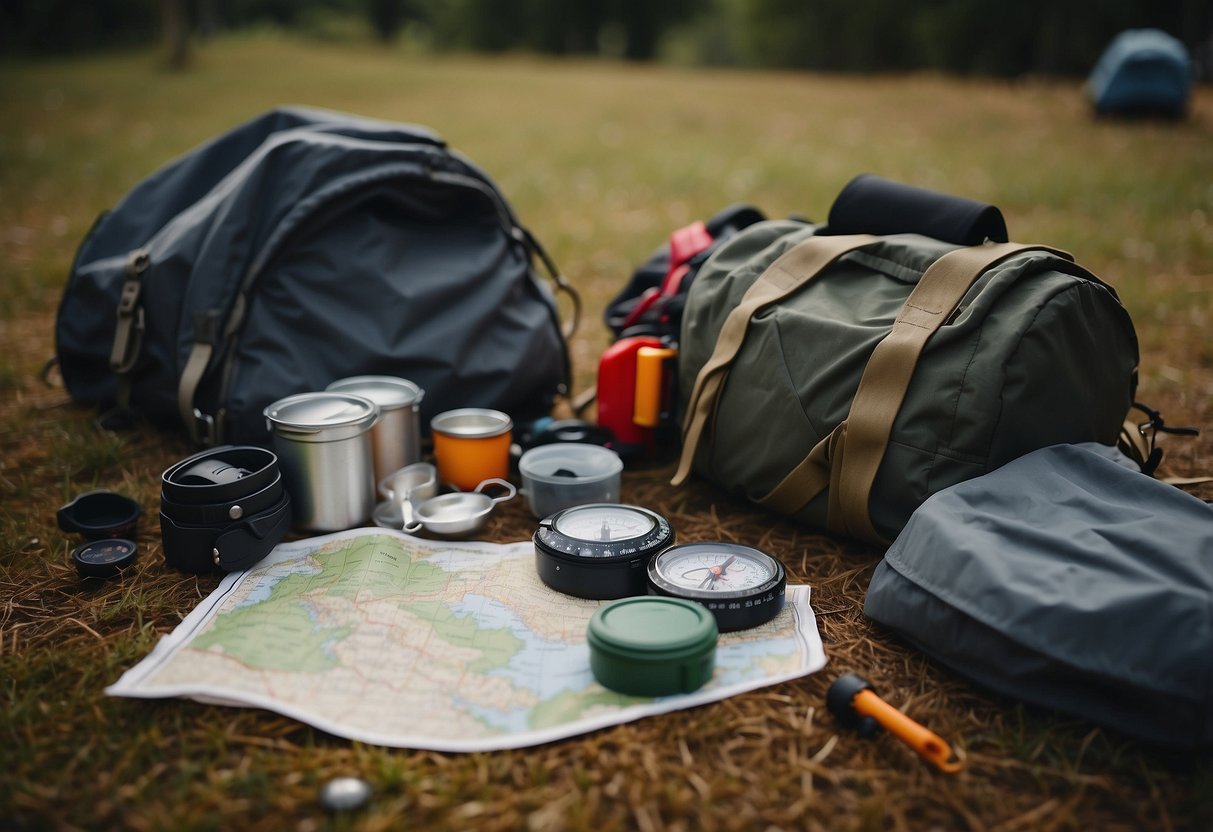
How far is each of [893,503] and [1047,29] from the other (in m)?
28.7

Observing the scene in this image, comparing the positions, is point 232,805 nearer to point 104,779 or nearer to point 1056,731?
point 104,779

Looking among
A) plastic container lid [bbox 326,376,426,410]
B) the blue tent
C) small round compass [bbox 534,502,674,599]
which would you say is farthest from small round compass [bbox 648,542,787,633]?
the blue tent

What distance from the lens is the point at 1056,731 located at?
204 centimetres

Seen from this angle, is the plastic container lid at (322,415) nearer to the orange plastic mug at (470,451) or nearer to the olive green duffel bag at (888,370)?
the orange plastic mug at (470,451)

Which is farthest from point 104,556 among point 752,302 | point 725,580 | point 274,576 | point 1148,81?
point 1148,81

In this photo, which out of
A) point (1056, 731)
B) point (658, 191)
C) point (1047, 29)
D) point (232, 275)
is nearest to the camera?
point (1056, 731)

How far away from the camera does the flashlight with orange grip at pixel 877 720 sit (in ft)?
6.31

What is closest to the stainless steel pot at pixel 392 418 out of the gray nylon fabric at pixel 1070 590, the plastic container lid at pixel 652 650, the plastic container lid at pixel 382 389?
the plastic container lid at pixel 382 389

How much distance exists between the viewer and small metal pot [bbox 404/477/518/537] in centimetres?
290

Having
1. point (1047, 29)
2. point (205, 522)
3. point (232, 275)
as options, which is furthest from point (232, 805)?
point (1047, 29)

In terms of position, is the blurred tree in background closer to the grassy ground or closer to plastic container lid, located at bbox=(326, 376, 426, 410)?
the grassy ground

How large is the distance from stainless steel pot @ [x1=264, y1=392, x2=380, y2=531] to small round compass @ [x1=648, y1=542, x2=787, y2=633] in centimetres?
102

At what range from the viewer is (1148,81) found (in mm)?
11258

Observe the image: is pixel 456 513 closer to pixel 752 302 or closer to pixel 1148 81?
pixel 752 302
